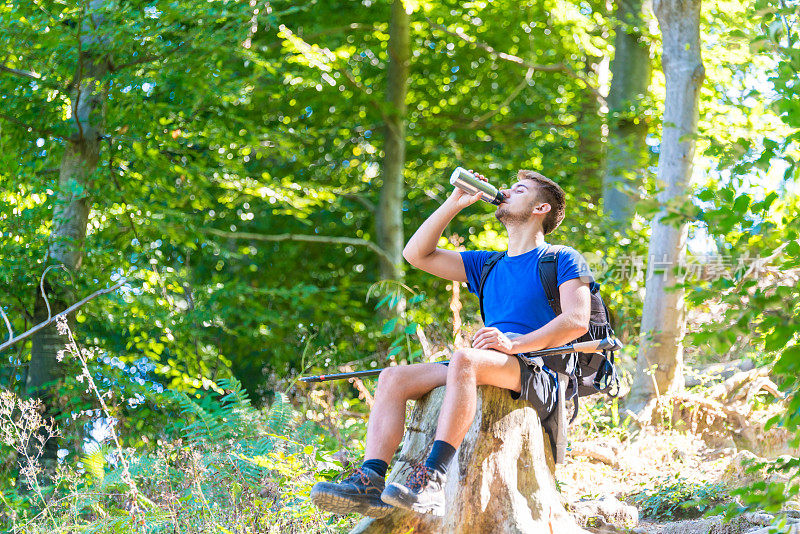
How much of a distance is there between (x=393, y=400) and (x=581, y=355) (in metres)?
0.95

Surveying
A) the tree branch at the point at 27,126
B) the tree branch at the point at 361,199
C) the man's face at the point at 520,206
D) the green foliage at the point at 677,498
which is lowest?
the green foliage at the point at 677,498

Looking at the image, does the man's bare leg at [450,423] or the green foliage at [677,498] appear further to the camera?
the green foliage at [677,498]

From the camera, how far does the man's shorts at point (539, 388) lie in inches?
142

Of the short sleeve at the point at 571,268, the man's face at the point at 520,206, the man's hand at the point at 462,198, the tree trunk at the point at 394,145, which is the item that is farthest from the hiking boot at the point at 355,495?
the tree trunk at the point at 394,145

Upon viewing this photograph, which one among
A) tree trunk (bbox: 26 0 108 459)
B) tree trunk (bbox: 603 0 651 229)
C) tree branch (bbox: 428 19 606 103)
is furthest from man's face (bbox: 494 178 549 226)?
tree branch (bbox: 428 19 606 103)

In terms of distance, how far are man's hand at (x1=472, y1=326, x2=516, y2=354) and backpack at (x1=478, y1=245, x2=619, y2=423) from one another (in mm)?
Result: 359

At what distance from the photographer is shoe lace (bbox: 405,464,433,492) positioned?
10.3 feet

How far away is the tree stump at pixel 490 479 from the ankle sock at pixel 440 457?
43 cm

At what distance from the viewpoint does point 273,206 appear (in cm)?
1191

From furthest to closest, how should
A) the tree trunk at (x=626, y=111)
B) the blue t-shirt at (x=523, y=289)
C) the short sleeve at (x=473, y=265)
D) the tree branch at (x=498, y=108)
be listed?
the tree branch at (x=498, y=108)
the tree trunk at (x=626, y=111)
the short sleeve at (x=473, y=265)
the blue t-shirt at (x=523, y=289)

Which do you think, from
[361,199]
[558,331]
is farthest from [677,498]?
[361,199]

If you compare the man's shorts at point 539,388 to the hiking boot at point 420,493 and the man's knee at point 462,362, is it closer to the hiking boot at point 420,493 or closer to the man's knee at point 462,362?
the man's knee at point 462,362

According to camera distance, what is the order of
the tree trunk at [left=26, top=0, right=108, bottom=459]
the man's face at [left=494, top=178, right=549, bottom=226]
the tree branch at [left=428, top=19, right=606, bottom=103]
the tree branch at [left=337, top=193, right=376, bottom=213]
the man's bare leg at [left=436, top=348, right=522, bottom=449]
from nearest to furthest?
the man's bare leg at [left=436, top=348, right=522, bottom=449] < the man's face at [left=494, top=178, right=549, bottom=226] < the tree trunk at [left=26, top=0, right=108, bottom=459] < the tree branch at [left=428, top=19, right=606, bottom=103] < the tree branch at [left=337, top=193, right=376, bottom=213]

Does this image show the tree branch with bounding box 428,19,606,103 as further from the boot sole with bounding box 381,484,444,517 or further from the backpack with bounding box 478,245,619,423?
the boot sole with bounding box 381,484,444,517
